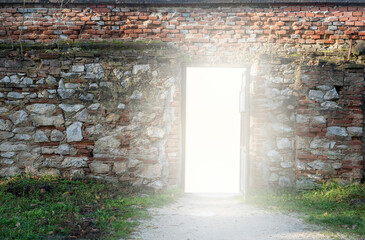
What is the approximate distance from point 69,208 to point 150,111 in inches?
86.1

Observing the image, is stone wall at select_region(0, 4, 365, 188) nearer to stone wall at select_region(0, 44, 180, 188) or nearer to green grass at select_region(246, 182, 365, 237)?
stone wall at select_region(0, 44, 180, 188)

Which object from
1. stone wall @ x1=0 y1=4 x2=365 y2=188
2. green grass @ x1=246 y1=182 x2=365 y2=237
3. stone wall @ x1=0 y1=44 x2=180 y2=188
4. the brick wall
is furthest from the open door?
stone wall @ x1=0 y1=44 x2=180 y2=188

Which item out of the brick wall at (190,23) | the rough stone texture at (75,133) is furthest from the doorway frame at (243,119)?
the rough stone texture at (75,133)

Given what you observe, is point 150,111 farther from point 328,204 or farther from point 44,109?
point 328,204

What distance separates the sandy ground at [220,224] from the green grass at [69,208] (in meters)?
0.28

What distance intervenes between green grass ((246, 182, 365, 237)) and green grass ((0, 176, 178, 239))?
1821mm

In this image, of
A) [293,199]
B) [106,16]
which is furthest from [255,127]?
[106,16]

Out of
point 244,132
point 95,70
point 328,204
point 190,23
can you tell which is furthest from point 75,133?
point 328,204

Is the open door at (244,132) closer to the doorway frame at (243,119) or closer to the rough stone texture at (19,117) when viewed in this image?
the doorway frame at (243,119)

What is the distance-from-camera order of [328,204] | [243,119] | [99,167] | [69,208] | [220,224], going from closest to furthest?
[220,224] → [69,208] → [328,204] → [99,167] → [243,119]

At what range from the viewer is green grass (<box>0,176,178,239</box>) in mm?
3451

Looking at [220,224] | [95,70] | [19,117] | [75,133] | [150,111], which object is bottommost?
[220,224]

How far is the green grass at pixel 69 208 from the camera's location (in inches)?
136

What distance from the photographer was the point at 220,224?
4117 mm
